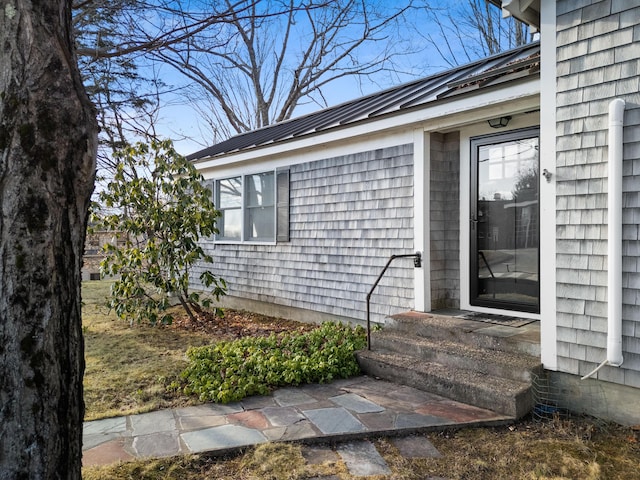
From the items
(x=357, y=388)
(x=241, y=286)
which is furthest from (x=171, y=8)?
(x=241, y=286)

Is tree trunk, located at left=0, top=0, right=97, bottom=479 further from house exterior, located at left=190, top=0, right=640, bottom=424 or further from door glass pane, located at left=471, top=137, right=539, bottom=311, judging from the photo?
door glass pane, located at left=471, top=137, right=539, bottom=311

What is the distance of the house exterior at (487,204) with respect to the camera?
317cm

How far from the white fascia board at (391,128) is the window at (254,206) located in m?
0.24

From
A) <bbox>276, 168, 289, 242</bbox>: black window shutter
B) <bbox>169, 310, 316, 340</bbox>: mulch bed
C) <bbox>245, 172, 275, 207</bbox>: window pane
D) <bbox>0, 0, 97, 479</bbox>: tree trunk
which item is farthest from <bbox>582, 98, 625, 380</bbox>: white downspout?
<bbox>245, 172, 275, 207</bbox>: window pane

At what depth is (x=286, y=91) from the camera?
57.2 feet

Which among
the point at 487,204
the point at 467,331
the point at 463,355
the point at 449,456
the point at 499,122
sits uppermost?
the point at 499,122

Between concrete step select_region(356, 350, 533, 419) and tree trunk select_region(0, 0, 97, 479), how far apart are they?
2.72 meters

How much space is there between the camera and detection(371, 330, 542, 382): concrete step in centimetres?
356

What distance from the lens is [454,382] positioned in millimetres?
3635

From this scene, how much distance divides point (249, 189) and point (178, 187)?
4.49ft

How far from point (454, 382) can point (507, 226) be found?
5.88ft

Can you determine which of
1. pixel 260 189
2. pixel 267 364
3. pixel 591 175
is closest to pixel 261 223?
pixel 260 189

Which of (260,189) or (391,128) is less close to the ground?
(391,128)

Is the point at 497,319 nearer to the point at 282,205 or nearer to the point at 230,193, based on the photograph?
the point at 282,205
